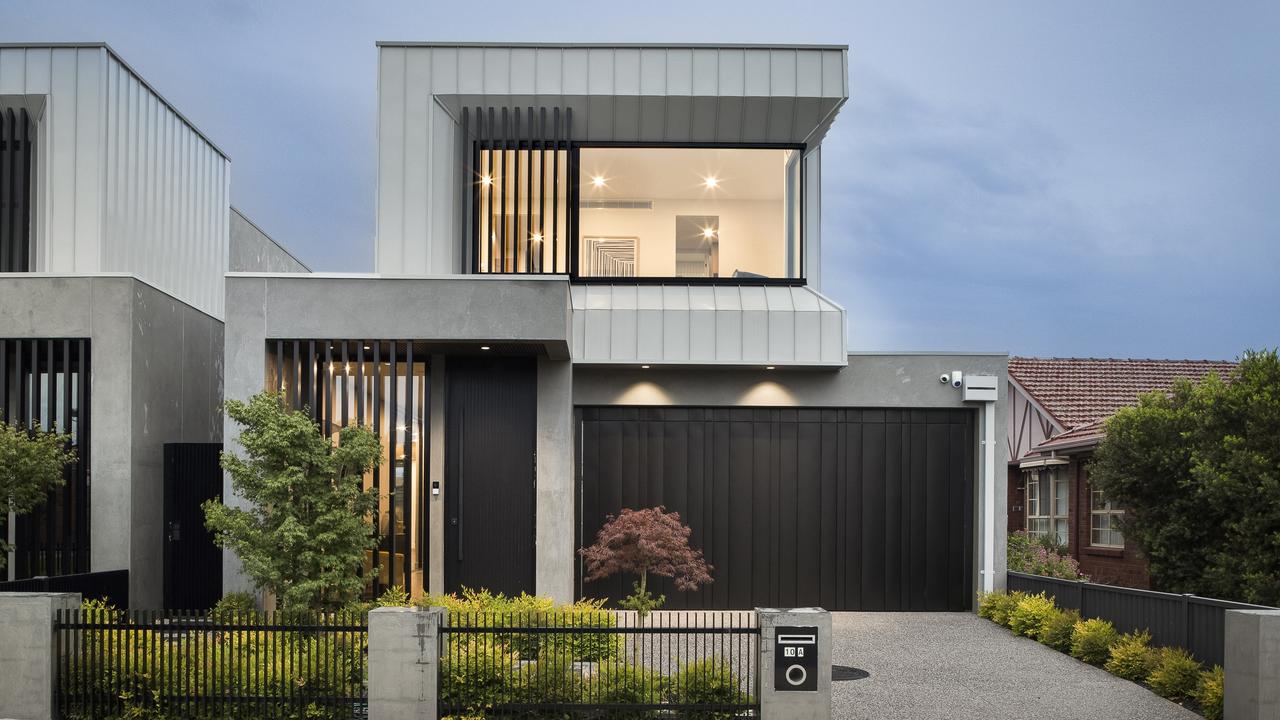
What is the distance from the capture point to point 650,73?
19.9 meters

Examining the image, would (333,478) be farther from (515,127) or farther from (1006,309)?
(1006,309)

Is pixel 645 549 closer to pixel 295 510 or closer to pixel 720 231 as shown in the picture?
pixel 295 510

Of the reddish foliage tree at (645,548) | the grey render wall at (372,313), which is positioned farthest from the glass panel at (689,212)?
the reddish foliage tree at (645,548)

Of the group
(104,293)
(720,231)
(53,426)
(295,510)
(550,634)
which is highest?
(720,231)

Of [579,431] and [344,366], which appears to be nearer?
[344,366]

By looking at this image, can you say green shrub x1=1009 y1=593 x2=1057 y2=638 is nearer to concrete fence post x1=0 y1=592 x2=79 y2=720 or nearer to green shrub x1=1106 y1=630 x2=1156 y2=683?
green shrub x1=1106 y1=630 x2=1156 y2=683

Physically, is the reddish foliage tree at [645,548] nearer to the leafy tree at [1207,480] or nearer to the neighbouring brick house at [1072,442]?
the leafy tree at [1207,480]

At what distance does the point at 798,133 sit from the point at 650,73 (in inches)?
115

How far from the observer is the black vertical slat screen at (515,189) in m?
20.0

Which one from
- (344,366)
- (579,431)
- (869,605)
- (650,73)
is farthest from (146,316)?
(869,605)

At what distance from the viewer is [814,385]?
20281mm

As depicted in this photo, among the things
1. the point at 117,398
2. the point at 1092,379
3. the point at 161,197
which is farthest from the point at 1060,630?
the point at 161,197

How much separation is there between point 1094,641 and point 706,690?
6343 mm

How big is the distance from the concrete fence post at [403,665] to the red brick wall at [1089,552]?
16.1 m
